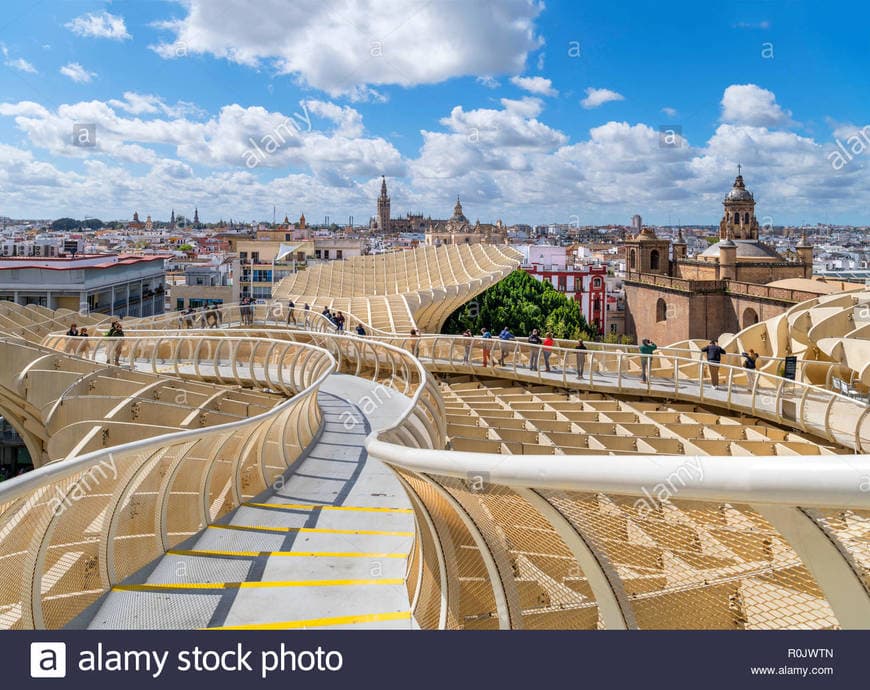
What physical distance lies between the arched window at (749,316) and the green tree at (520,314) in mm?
12075

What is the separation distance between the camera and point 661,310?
6159 cm

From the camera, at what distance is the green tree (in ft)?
159

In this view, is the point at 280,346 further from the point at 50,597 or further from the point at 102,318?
the point at 102,318

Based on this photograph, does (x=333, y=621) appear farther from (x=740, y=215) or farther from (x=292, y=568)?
(x=740, y=215)

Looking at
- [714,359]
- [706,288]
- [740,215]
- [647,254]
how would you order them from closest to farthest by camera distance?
[714,359] < [706,288] < [647,254] < [740,215]

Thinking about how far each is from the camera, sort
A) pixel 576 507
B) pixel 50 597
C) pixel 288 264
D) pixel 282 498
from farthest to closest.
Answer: pixel 288 264 < pixel 282 498 < pixel 50 597 < pixel 576 507

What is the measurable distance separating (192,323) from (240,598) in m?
21.7

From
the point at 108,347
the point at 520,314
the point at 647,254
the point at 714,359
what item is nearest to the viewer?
the point at 714,359

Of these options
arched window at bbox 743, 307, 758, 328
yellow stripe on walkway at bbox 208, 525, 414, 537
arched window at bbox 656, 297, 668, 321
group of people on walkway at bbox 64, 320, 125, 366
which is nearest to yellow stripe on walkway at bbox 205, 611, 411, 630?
yellow stripe on walkway at bbox 208, 525, 414, 537

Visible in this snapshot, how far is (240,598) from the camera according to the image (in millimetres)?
4832

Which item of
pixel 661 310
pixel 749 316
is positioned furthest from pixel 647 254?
pixel 749 316

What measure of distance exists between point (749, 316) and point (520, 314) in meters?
17.4
